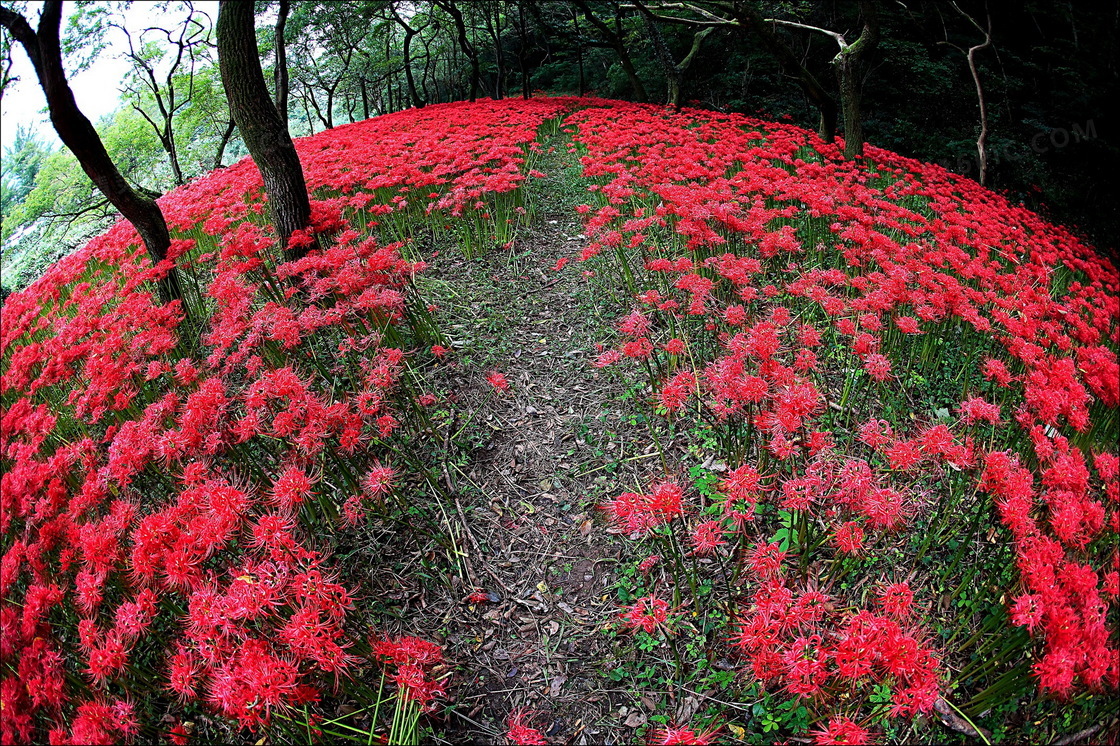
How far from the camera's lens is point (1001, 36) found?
406 inches

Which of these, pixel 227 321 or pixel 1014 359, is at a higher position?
pixel 227 321

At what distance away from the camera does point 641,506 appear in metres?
1.98

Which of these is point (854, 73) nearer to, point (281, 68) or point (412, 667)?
point (412, 667)

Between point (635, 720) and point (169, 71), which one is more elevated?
point (169, 71)

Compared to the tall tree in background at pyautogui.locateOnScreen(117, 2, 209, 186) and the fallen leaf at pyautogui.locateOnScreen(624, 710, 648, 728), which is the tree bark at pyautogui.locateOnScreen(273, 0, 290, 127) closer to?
the tall tree in background at pyautogui.locateOnScreen(117, 2, 209, 186)

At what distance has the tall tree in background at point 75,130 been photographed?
2.37 m

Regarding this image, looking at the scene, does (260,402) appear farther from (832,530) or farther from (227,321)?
(832,530)

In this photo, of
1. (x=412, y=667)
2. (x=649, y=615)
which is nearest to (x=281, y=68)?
(x=412, y=667)

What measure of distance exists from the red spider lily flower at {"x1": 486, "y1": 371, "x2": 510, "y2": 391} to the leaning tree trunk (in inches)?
79.1

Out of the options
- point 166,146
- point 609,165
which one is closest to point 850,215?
point 609,165

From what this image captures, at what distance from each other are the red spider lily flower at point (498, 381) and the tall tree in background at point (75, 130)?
2621mm

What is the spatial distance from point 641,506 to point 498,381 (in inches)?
69.3

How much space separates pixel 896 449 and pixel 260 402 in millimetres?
2915

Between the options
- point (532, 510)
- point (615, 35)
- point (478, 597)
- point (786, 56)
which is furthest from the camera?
point (615, 35)
